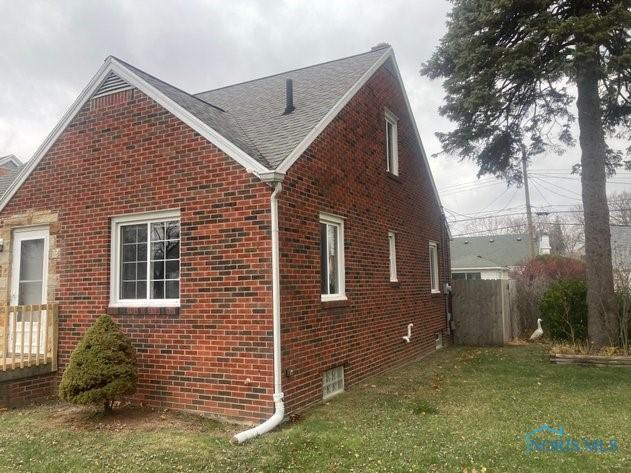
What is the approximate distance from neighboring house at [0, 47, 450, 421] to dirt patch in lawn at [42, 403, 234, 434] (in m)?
0.21

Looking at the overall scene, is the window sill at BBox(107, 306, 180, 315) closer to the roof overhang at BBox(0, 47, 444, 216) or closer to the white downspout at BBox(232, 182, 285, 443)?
the white downspout at BBox(232, 182, 285, 443)

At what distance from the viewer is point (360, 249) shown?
9273mm

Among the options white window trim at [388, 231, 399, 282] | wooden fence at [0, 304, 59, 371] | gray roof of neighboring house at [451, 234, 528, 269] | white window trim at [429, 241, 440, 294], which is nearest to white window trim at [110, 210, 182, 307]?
wooden fence at [0, 304, 59, 371]

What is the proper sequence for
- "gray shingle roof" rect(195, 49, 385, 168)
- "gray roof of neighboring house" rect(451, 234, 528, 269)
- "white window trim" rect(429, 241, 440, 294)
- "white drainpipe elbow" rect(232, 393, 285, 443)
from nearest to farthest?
"white drainpipe elbow" rect(232, 393, 285, 443)
"gray shingle roof" rect(195, 49, 385, 168)
"white window trim" rect(429, 241, 440, 294)
"gray roof of neighboring house" rect(451, 234, 528, 269)

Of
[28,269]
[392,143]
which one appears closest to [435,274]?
[392,143]

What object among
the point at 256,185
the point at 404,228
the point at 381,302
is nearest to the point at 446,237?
the point at 404,228

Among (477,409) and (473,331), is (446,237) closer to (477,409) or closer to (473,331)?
(473,331)

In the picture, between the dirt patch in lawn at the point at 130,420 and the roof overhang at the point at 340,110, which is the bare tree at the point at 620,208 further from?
the dirt patch in lawn at the point at 130,420

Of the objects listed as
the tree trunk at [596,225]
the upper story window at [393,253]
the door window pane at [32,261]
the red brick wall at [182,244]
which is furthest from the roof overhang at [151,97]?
the tree trunk at [596,225]

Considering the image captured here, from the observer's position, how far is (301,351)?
6977 mm

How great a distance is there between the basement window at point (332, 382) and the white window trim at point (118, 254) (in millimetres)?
2628

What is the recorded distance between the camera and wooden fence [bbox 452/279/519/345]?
1459cm

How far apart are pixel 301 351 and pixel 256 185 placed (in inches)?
94.8

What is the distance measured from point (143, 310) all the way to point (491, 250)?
110 feet
